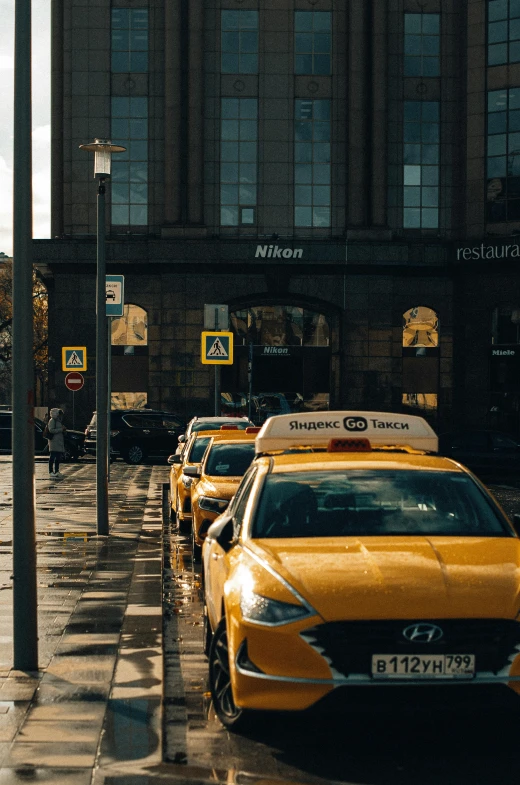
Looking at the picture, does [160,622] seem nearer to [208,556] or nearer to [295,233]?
[208,556]

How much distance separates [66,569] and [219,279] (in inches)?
1405

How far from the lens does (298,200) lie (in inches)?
1895

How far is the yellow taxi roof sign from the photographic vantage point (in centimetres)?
870

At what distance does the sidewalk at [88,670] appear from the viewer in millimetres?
5746

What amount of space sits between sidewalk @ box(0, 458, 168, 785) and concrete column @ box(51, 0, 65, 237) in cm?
3495

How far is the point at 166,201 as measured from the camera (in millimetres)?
47531

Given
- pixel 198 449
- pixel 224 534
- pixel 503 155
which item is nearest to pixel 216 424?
pixel 198 449

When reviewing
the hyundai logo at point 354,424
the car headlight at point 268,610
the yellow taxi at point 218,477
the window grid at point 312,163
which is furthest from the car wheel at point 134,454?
the car headlight at point 268,610

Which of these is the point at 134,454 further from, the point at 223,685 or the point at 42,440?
the point at 223,685

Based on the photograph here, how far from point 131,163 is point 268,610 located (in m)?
43.9

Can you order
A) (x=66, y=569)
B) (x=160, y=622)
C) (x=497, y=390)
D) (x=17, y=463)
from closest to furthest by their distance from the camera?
(x=17, y=463) → (x=160, y=622) → (x=66, y=569) → (x=497, y=390)

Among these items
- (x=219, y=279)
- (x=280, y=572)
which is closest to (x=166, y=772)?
(x=280, y=572)

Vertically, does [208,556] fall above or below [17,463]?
below

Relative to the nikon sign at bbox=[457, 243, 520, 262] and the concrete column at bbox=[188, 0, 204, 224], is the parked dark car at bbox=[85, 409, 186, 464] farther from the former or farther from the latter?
the nikon sign at bbox=[457, 243, 520, 262]
